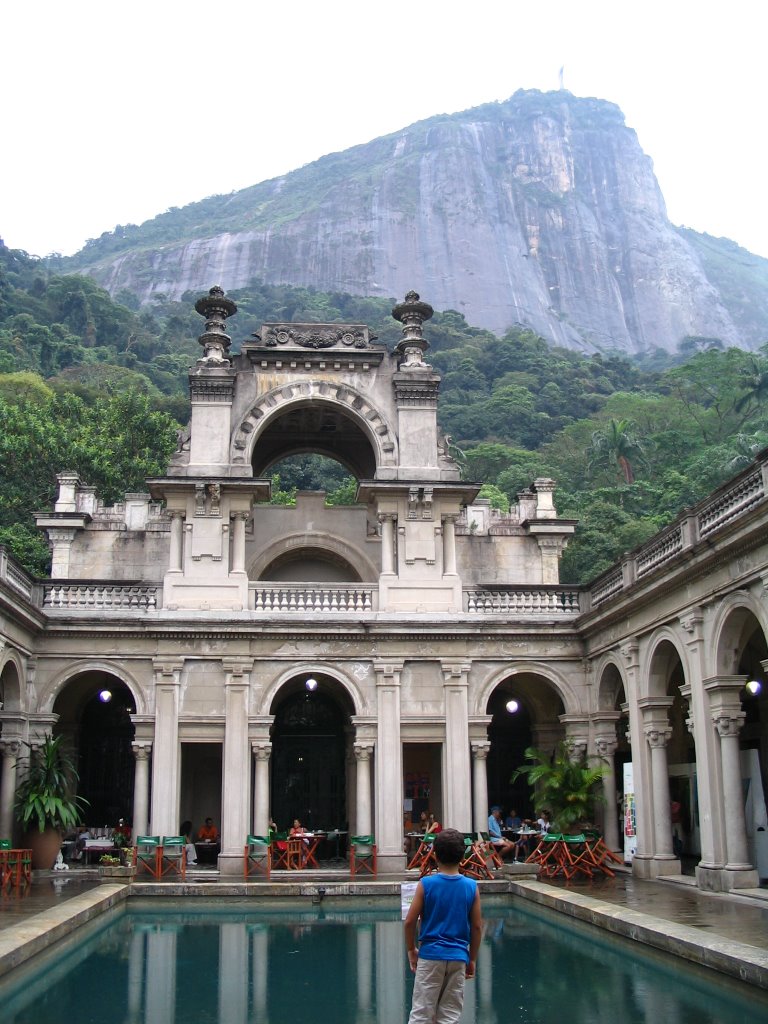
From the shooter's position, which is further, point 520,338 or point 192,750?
point 520,338

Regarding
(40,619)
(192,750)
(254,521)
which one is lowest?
(192,750)

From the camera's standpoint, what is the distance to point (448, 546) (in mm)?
25047

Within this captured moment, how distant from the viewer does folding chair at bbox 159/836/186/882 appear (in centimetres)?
2111

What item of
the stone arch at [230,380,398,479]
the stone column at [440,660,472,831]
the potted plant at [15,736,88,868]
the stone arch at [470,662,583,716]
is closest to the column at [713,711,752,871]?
the stone arch at [470,662,583,716]

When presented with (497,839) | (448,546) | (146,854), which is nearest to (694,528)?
(448,546)

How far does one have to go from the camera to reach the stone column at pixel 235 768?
22.6 meters

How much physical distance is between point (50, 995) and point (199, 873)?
12093mm

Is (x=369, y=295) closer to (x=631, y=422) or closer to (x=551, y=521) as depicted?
(x=631, y=422)

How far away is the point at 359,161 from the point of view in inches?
7372

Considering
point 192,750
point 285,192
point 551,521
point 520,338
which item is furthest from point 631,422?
point 285,192

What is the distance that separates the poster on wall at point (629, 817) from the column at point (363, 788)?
544 centimetres

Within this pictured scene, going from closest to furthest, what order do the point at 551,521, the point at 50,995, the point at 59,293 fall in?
the point at 50,995, the point at 551,521, the point at 59,293

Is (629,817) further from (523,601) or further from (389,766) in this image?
(523,601)

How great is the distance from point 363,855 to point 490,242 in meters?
136
